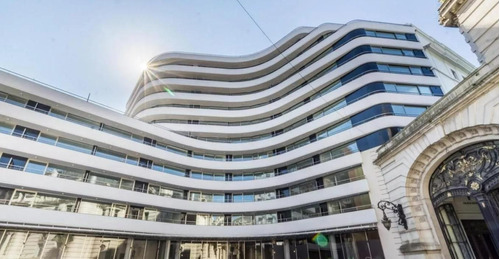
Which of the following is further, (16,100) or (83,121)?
(83,121)

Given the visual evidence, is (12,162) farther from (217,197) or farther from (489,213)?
(489,213)

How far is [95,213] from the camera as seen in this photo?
57.5ft

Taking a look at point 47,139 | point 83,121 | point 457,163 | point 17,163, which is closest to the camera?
point 457,163

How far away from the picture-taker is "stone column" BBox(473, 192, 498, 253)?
796cm

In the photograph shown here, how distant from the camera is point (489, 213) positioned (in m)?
8.16

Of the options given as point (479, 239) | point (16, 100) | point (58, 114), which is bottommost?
point (479, 239)

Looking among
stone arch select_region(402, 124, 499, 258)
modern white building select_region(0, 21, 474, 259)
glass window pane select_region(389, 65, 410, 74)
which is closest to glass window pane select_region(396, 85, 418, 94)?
modern white building select_region(0, 21, 474, 259)

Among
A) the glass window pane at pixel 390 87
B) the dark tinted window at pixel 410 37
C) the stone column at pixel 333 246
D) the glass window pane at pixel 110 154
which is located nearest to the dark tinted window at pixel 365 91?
the glass window pane at pixel 390 87

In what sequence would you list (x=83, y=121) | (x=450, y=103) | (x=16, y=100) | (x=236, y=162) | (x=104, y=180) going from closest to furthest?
(x=450, y=103) → (x=16, y=100) → (x=104, y=180) → (x=83, y=121) → (x=236, y=162)

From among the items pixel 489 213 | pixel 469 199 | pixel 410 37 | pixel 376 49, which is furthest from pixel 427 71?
pixel 489 213

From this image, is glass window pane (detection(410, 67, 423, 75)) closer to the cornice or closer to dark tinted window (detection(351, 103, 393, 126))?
dark tinted window (detection(351, 103, 393, 126))

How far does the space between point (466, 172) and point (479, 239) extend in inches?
133

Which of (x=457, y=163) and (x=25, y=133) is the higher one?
(x=25, y=133)

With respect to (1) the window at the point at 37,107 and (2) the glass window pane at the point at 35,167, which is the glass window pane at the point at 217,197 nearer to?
(2) the glass window pane at the point at 35,167
